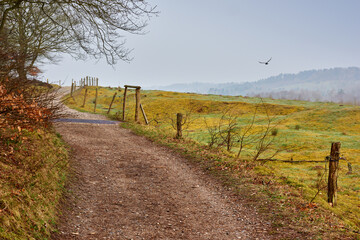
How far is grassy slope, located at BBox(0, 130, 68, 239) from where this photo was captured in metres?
4.50

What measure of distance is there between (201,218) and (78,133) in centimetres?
996

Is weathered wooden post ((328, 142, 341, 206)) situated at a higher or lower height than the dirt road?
higher

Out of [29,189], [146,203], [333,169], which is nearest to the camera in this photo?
[29,189]

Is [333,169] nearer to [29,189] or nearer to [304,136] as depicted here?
[29,189]

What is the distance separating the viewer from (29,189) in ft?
18.1

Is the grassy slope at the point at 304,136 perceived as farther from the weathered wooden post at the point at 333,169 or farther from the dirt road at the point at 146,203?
the dirt road at the point at 146,203

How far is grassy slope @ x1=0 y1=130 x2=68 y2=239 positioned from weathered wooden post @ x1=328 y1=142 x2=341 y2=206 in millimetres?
7195

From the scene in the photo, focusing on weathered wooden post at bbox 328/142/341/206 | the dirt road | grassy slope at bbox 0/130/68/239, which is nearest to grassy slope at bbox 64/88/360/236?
weathered wooden post at bbox 328/142/341/206

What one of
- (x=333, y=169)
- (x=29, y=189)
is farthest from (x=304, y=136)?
(x=29, y=189)

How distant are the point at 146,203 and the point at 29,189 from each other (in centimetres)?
267

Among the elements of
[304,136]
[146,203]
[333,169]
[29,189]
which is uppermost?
[333,169]

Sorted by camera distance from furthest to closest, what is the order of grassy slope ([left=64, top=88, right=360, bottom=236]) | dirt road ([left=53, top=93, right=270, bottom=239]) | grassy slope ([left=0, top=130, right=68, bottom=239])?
1. grassy slope ([left=64, top=88, right=360, bottom=236])
2. dirt road ([left=53, top=93, right=270, bottom=239])
3. grassy slope ([left=0, top=130, right=68, bottom=239])

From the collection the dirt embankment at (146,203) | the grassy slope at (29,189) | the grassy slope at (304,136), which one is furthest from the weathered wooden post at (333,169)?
the grassy slope at (29,189)

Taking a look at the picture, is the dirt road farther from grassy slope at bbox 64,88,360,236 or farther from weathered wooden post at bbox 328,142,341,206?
weathered wooden post at bbox 328,142,341,206
